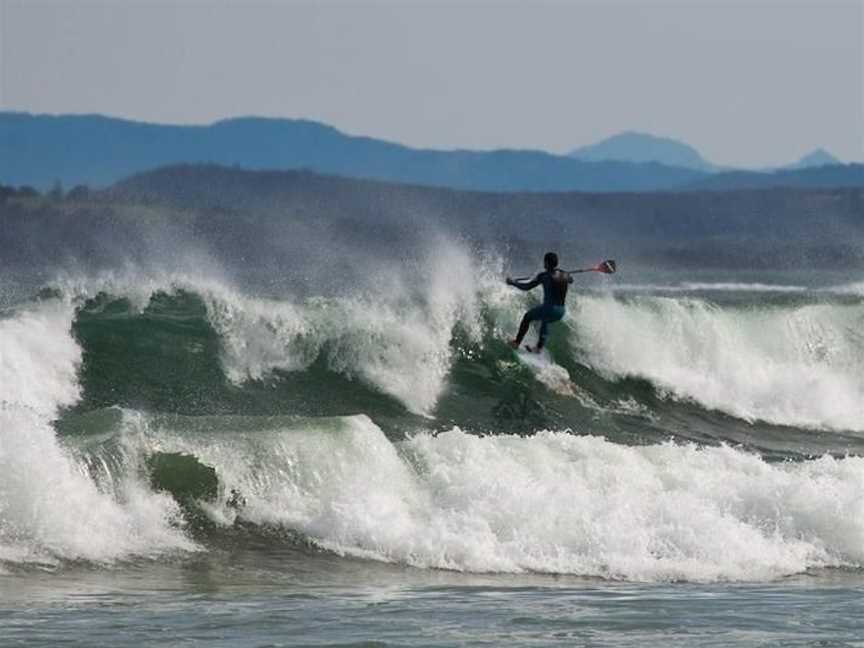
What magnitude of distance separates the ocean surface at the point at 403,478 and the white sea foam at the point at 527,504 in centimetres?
3

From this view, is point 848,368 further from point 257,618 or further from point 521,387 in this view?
point 257,618

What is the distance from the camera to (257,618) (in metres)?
13.6

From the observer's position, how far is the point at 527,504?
693 inches

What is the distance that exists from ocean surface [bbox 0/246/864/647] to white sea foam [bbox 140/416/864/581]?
0.10 feet

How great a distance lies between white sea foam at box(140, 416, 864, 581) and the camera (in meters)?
16.8

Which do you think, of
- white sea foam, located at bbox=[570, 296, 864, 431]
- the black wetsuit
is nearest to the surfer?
the black wetsuit

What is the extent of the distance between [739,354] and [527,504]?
1415 cm

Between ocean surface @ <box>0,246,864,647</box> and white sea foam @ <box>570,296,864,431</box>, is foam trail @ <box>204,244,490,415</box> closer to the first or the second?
ocean surface @ <box>0,246,864,647</box>

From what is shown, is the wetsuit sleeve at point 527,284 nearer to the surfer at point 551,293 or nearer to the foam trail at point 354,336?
the surfer at point 551,293

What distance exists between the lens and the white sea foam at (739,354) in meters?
29.0

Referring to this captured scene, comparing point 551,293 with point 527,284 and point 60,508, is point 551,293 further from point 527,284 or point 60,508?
point 60,508

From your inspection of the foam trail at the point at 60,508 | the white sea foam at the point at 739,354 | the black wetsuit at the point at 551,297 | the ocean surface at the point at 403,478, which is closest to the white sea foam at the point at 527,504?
the ocean surface at the point at 403,478

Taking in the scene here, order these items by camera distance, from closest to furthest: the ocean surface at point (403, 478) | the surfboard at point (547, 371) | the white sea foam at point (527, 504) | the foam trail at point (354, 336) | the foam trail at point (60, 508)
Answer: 1. the ocean surface at point (403, 478)
2. the foam trail at point (60, 508)
3. the white sea foam at point (527, 504)
4. the foam trail at point (354, 336)
5. the surfboard at point (547, 371)

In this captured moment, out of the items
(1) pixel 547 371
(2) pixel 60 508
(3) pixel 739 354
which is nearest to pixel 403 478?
(2) pixel 60 508
